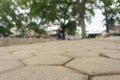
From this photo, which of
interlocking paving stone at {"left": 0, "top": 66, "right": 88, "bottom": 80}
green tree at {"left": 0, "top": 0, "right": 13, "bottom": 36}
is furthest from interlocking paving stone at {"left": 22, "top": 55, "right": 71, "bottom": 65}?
green tree at {"left": 0, "top": 0, "right": 13, "bottom": 36}

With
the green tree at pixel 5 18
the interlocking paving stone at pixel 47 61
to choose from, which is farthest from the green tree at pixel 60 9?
the interlocking paving stone at pixel 47 61

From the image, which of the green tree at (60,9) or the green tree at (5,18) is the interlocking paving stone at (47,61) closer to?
the green tree at (60,9)

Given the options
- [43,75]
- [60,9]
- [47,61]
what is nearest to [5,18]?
[60,9]

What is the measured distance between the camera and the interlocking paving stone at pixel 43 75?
64.7 inches

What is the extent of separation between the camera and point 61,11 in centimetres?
2484

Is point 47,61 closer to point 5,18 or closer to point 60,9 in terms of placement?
point 60,9

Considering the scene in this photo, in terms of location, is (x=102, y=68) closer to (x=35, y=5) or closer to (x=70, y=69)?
(x=70, y=69)

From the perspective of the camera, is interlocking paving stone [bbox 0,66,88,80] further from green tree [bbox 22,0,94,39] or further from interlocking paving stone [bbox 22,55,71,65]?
green tree [bbox 22,0,94,39]

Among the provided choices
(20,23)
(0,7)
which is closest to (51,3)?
(20,23)

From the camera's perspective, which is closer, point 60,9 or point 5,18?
point 60,9

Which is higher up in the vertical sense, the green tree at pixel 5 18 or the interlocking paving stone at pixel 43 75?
A: the green tree at pixel 5 18

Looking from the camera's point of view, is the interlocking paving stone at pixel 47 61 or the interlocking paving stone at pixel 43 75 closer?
the interlocking paving stone at pixel 43 75

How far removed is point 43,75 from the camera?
68.2 inches

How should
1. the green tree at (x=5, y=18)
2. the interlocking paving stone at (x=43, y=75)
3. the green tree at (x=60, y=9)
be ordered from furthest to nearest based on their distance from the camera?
the green tree at (x=5, y=18) < the green tree at (x=60, y=9) < the interlocking paving stone at (x=43, y=75)
